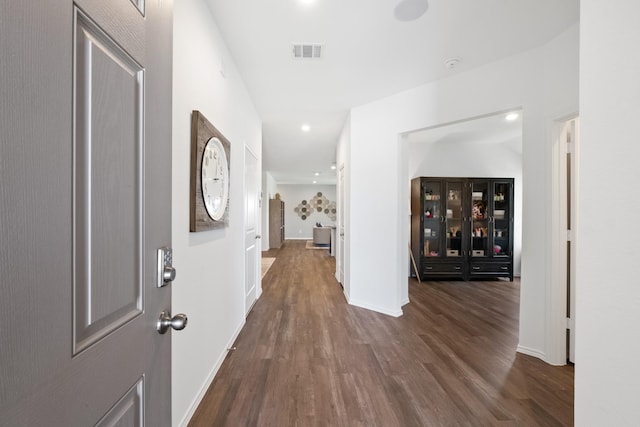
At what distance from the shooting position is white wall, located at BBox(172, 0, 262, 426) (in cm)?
144

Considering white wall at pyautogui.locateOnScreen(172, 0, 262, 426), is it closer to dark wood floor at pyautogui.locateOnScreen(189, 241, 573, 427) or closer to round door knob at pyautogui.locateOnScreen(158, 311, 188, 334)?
dark wood floor at pyautogui.locateOnScreen(189, 241, 573, 427)

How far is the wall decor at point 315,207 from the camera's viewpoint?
1242cm

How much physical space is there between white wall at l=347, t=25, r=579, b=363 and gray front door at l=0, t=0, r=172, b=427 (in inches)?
110

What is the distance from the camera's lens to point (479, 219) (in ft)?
16.0

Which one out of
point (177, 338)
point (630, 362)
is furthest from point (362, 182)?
point (630, 362)

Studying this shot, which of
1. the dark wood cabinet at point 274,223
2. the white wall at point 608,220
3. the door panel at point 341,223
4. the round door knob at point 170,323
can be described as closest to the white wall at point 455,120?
the door panel at point 341,223

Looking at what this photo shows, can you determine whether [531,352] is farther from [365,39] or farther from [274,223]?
[274,223]

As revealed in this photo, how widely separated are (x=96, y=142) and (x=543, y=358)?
3187 millimetres

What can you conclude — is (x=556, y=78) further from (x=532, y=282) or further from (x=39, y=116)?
(x=39, y=116)

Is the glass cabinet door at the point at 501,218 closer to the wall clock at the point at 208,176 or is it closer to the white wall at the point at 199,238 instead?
the white wall at the point at 199,238

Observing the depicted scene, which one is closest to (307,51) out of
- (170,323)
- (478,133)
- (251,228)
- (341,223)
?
(251,228)

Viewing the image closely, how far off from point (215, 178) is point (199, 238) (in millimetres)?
474

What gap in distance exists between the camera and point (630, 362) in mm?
675

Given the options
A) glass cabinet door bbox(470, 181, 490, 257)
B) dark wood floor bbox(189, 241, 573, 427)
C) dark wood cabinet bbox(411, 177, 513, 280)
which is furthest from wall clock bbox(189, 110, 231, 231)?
glass cabinet door bbox(470, 181, 490, 257)
